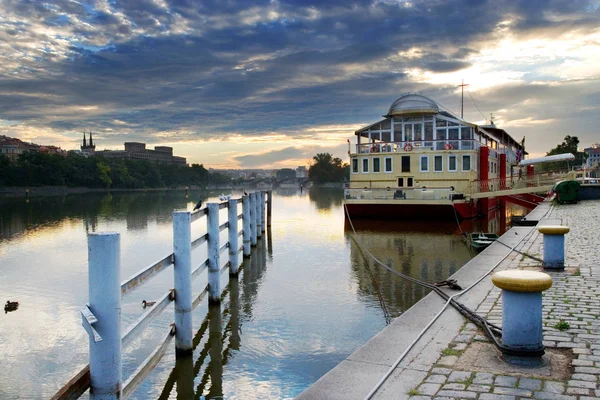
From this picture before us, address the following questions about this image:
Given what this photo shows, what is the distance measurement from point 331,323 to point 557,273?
4.44m

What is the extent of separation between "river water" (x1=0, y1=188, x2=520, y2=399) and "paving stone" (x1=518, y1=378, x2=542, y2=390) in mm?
2774

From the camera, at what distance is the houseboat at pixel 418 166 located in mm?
27594

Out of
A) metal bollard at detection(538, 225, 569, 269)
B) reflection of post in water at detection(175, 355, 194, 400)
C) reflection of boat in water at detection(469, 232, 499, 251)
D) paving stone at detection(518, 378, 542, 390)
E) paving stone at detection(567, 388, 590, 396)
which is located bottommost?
reflection of post in water at detection(175, 355, 194, 400)

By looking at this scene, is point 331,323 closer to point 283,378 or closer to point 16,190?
point 283,378

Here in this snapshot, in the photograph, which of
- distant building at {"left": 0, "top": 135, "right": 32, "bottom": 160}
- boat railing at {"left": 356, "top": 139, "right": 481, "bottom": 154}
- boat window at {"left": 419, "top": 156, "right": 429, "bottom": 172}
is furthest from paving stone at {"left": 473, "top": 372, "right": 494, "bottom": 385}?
distant building at {"left": 0, "top": 135, "right": 32, "bottom": 160}

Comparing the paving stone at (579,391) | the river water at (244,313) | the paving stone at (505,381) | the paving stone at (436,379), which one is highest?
the paving stone at (579,391)

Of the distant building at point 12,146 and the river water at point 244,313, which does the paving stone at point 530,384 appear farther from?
the distant building at point 12,146

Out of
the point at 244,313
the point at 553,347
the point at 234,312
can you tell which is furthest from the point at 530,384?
the point at 234,312

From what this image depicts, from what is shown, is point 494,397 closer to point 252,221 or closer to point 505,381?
point 505,381

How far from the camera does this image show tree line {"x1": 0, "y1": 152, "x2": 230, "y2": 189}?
10344 centimetres

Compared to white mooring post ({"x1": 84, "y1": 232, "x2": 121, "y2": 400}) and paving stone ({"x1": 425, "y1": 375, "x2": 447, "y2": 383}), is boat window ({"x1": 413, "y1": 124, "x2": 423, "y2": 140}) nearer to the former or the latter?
paving stone ({"x1": 425, "y1": 375, "x2": 447, "y2": 383})

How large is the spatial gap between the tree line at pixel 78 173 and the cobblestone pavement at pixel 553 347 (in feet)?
364

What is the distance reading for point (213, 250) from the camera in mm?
10289

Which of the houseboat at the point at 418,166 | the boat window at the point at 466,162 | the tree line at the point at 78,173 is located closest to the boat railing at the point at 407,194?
the houseboat at the point at 418,166
